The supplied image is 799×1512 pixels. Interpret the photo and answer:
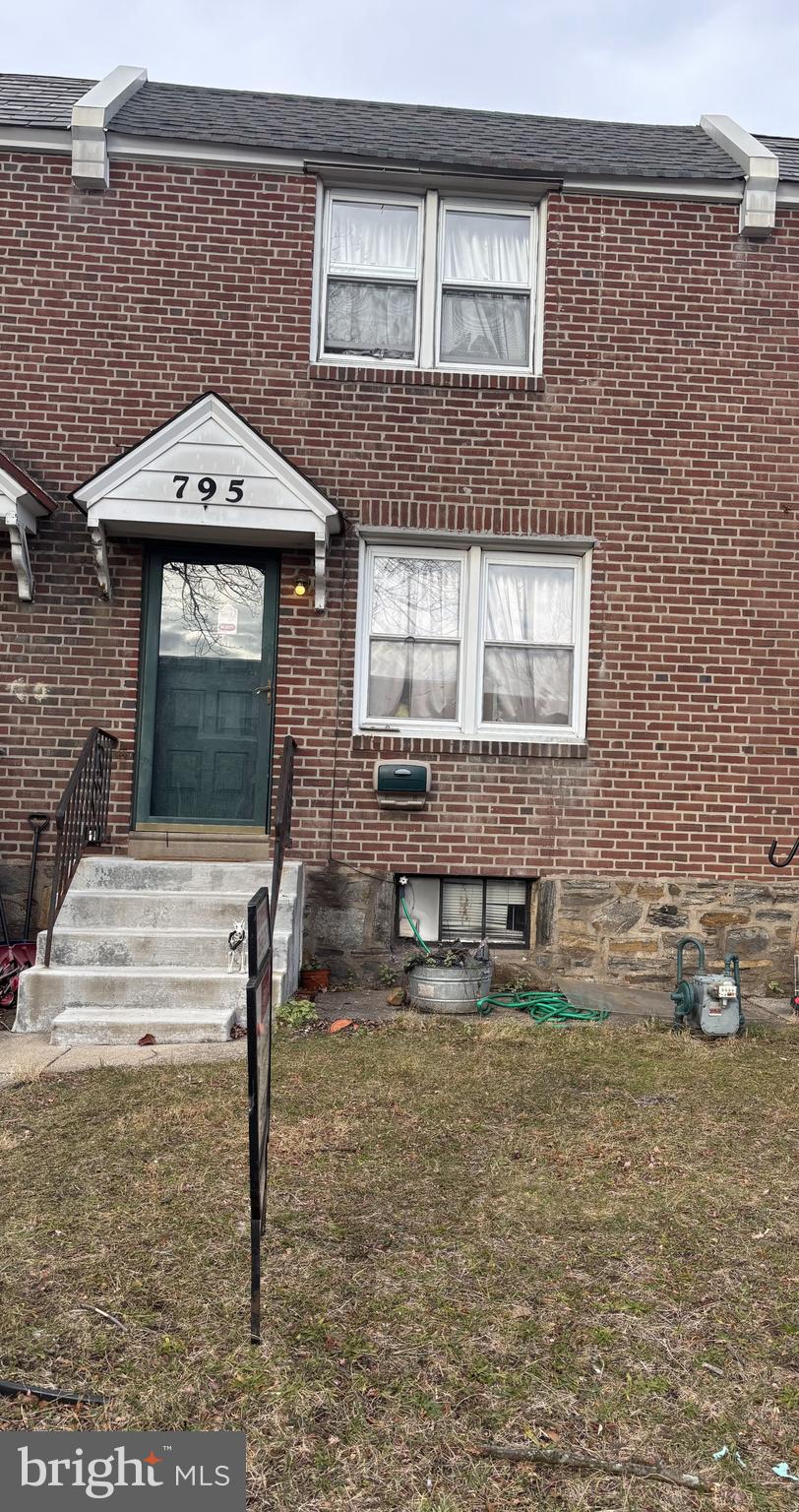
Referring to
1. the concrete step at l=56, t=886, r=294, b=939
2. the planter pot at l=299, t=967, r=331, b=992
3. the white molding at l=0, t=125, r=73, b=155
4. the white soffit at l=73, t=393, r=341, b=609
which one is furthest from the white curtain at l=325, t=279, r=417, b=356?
the planter pot at l=299, t=967, r=331, b=992

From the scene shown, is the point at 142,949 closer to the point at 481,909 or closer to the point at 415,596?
the point at 481,909

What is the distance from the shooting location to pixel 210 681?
795 centimetres

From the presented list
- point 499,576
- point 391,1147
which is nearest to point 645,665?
point 499,576

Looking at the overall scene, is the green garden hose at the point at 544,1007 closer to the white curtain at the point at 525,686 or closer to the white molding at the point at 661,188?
the white curtain at the point at 525,686

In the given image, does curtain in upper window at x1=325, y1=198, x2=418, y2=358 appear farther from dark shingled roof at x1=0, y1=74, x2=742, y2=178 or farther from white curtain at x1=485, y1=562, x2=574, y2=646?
white curtain at x1=485, y1=562, x2=574, y2=646

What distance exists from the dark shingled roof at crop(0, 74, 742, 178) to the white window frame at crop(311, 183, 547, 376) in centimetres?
29

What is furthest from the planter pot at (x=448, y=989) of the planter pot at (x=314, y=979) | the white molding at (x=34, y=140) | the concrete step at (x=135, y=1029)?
the white molding at (x=34, y=140)

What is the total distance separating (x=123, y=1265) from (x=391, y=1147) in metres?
1.34

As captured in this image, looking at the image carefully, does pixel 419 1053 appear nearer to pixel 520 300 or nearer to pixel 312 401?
pixel 312 401

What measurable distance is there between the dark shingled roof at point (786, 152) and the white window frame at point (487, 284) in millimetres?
2025

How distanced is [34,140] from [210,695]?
439 centimetres

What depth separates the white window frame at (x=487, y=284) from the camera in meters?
8.11

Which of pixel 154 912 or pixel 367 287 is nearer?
pixel 154 912

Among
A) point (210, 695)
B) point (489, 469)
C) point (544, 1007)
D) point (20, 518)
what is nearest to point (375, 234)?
point (489, 469)
